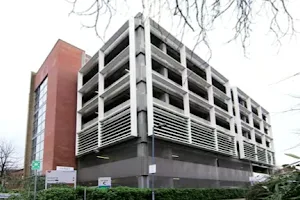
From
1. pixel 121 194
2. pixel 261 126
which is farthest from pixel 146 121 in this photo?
pixel 261 126

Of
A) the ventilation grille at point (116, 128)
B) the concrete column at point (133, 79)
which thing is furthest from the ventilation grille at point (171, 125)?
the ventilation grille at point (116, 128)

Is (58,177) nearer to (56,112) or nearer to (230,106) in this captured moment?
(56,112)

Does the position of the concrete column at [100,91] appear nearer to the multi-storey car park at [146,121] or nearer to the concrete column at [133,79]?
the multi-storey car park at [146,121]

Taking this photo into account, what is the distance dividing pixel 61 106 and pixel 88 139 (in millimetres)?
5563

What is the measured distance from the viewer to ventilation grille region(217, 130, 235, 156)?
41.2 meters

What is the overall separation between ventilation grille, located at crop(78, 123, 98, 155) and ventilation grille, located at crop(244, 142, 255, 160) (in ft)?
84.6

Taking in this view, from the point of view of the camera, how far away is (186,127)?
3344cm

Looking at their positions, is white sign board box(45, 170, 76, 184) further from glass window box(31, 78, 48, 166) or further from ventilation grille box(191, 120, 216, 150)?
glass window box(31, 78, 48, 166)

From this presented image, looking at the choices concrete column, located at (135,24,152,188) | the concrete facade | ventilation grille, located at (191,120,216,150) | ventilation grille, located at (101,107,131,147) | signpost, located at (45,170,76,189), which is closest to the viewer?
signpost, located at (45,170,76,189)

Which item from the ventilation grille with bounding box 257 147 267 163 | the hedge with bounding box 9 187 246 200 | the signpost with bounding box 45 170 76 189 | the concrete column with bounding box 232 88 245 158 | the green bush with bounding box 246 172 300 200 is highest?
the concrete column with bounding box 232 88 245 158

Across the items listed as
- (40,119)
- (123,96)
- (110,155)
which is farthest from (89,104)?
(40,119)

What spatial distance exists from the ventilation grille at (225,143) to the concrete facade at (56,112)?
18252 mm

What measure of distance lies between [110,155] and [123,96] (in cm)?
651

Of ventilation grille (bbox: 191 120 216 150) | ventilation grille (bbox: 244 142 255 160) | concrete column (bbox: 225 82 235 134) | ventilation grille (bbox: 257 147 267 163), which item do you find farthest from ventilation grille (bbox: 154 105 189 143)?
ventilation grille (bbox: 257 147 267 163)
